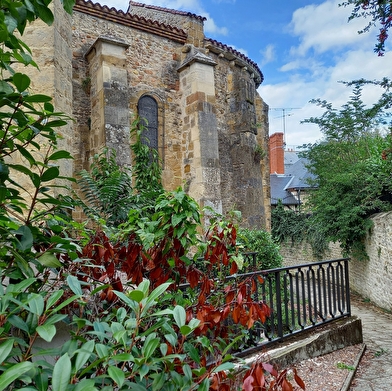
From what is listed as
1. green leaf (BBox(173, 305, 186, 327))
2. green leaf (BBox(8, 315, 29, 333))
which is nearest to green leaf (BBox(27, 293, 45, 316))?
green leaf (BBox(8, 315, 29, 333))

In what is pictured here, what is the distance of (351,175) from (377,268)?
116 inches

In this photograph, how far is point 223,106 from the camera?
1180 cm

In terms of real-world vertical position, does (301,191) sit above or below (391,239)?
above

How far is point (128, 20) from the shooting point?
360 inches

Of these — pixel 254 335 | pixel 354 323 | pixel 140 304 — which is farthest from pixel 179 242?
pixel 354 323

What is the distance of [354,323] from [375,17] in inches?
197

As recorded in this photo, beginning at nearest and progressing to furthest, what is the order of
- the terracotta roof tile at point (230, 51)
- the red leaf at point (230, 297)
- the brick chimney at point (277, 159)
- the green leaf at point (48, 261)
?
the green leaf at point (48, 261) → the red leaf at point (230, 297) → the terracotta roof tile at point (230, 51) → the brick chimney at point (277, 159)

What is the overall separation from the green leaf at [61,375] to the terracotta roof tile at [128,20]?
929cm

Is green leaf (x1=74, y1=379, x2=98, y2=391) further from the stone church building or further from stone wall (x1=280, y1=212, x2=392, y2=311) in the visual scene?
stone wall (x1=280, y1=212, x2=392, y2=311)

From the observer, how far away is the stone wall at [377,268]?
27.7 ft

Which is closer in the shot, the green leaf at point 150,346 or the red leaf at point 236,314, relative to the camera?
the green leaf at point 150,346

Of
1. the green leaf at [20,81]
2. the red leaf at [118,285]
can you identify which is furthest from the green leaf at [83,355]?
the green leaf at [20,81]

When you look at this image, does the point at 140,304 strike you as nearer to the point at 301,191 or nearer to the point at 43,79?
the point at 43,79

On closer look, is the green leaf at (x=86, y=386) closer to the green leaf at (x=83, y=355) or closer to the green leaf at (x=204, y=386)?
the green leaf at (x=83, y=355)
